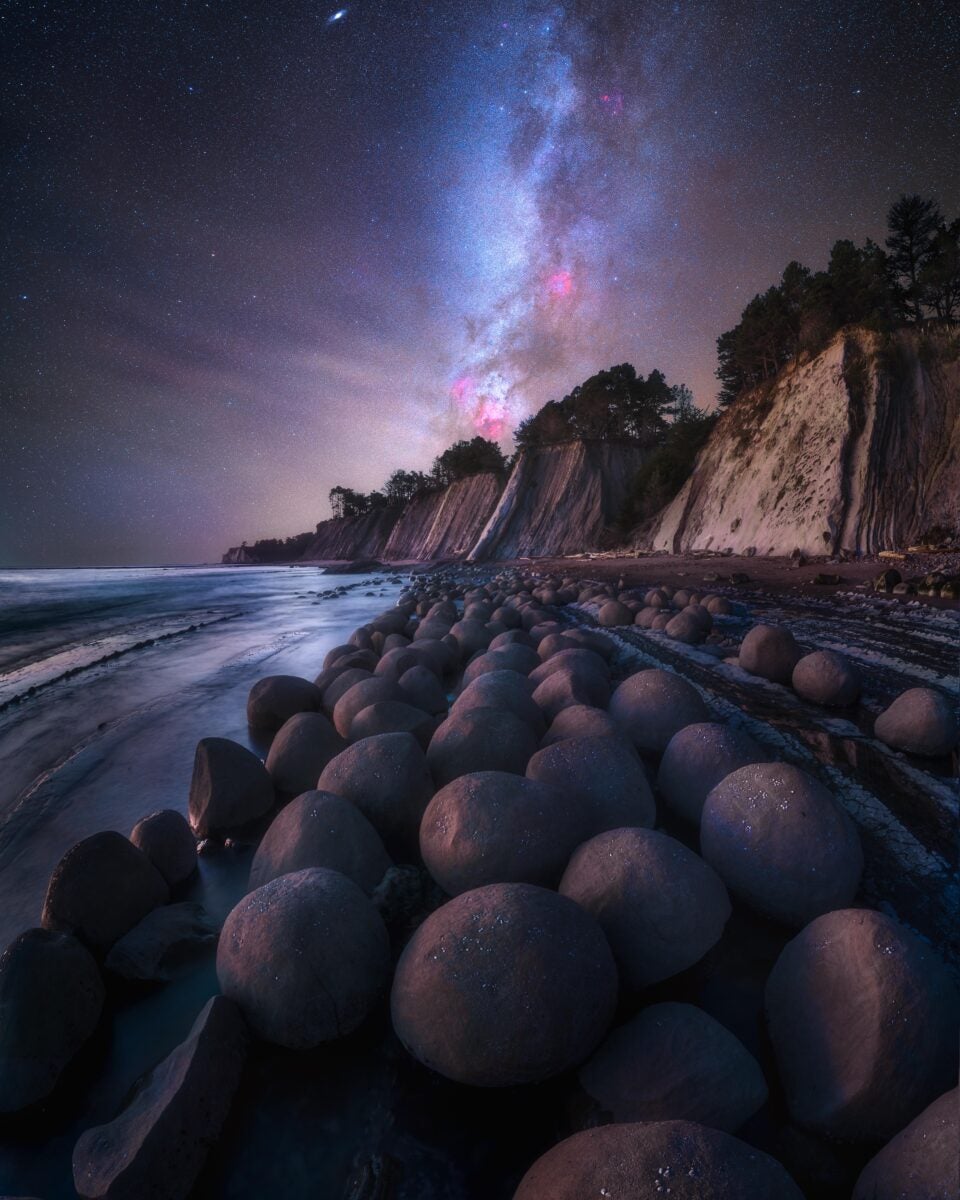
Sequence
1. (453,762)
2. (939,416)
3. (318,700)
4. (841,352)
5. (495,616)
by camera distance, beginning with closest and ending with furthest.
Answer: (453,762)
(318,700)
(495,616)
(939,416)
(841,352)

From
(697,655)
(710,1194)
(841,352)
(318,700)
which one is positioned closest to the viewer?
(710,1194)

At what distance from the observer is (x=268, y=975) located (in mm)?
1580

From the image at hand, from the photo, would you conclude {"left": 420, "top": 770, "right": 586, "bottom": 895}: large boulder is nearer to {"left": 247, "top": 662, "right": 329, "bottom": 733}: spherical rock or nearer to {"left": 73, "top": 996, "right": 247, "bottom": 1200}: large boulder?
{"left": 73, "top": 996, "right": 247, "bottom": 1200}: large boulder

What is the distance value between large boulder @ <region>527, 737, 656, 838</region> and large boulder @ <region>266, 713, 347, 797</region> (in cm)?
151

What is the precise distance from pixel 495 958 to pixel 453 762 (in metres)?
1.31

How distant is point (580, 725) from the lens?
9.50 feet

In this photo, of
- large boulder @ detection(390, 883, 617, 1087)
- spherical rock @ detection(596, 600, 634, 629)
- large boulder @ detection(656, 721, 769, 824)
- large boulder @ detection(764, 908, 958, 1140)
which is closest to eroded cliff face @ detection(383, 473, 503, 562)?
spherical rock @ detection(596, 600, 634, 629)

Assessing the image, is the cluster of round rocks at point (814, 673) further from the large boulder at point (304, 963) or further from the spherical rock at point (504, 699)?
the large boulder at point (304, 963)

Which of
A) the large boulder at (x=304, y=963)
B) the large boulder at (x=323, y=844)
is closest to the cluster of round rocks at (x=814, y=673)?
the large boulder at (x=323, y=844)

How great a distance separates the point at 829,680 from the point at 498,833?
338 cm

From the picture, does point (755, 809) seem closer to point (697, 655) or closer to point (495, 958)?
point (495, 958)

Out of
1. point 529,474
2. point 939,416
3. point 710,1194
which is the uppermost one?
point 529,474

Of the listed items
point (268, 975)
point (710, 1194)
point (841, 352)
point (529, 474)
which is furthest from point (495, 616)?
point (529, 474)

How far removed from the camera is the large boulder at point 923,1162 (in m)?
0.96
